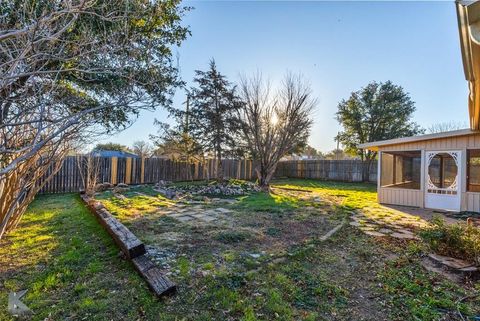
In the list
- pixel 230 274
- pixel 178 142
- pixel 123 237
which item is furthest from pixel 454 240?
pixel 178 142

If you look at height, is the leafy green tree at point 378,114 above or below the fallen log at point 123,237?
above

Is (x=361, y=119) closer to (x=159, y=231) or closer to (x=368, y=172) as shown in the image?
(x=368, y=172)

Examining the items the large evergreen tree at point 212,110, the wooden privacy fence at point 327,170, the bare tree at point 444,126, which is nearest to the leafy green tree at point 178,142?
the large evergreen tree at point 212,110

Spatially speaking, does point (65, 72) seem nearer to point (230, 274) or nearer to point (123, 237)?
point (123, 237)

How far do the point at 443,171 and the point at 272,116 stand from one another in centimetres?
592

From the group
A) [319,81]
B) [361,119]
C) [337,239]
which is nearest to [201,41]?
[337,239]

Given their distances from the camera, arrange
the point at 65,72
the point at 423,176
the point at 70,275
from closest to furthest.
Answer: the point at 70,275 < the point at 65,72 < the point at 423,176

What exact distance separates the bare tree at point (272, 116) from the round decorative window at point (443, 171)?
4545 millimetres

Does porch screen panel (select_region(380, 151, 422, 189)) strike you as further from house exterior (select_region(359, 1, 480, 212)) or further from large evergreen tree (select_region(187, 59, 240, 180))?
large evergreen tree (select_region(187, 59, 240, 180))

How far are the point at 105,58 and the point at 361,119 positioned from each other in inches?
606

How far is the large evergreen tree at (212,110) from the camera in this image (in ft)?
35.9

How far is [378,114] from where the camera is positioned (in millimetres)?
14633

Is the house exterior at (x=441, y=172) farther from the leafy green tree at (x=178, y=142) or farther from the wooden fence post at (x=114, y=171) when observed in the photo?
the wooden fence post at (x=114, y=171)

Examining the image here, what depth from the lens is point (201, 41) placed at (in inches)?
234
